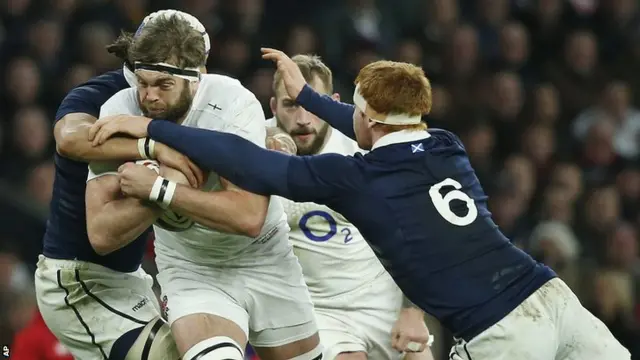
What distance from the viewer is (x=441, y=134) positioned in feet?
19.0

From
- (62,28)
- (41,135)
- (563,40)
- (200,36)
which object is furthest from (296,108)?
(563,40)

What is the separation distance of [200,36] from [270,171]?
0.83 metres

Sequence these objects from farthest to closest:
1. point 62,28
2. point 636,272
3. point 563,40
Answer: point 563,40 → point 636,272 → point 62,28

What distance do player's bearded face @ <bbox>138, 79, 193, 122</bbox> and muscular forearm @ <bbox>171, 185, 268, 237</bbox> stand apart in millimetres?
431

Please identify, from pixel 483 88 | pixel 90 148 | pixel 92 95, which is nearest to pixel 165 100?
pixel 90 148

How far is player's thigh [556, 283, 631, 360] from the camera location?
5648 mm

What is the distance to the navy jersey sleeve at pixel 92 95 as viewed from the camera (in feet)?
20.0

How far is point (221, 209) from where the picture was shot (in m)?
5.63

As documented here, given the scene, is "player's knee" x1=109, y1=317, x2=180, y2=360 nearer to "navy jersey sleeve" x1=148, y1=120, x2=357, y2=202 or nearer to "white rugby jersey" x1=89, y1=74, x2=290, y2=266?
"white rugby jersey" x1=89, y1=74, x2=290, y2=266

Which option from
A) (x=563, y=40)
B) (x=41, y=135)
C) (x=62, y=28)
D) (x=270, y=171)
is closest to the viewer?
(x=270, y=171)

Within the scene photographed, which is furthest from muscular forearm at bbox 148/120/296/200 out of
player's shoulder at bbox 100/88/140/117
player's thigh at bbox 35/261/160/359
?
player's thigh at bbox 35/261/160/359

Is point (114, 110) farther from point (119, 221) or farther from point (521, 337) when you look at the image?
point (521, 337)

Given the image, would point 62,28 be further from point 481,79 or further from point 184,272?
point 184,272

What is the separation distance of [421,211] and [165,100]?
4.06 feet
